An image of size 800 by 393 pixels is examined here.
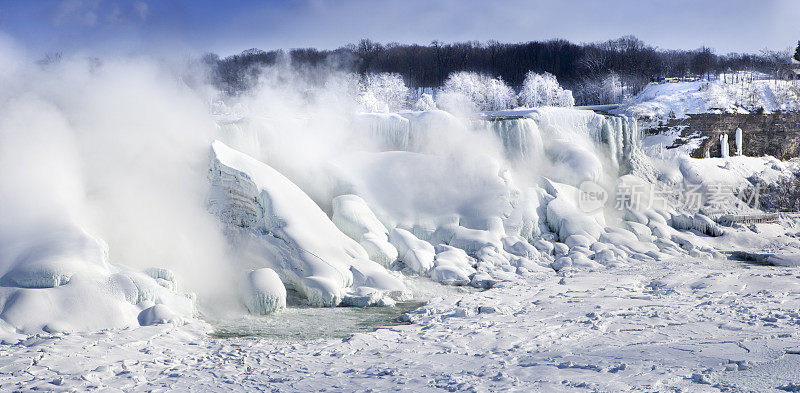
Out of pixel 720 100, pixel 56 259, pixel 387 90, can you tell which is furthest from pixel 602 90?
pixel 56 259

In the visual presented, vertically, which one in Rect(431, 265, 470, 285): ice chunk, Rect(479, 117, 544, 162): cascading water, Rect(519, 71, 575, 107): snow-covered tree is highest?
Rect(519, 71, 575, 107): snow-covered tree

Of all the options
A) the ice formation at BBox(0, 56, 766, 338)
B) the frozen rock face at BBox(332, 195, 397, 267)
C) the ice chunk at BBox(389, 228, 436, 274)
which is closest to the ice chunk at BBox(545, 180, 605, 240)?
the ice formation at BBox(0, 56, 766, 338)

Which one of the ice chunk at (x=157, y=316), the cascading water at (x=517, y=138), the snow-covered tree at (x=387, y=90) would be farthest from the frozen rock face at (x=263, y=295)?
the snow-covered tree at (x=387, y=90)

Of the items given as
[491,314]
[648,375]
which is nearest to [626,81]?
[491,314]

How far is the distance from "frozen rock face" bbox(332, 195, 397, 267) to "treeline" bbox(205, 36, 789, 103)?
25.7 metres

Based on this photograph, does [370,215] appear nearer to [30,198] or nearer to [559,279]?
[559,279]

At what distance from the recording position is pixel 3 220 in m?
8.60

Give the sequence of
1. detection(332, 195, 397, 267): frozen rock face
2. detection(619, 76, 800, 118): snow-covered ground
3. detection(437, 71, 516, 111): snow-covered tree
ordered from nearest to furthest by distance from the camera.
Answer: detection(332, 195, 397, 267): frozen rock face → detection(619, 76, 800, 118): snow-covered ground → detection(437, 71, 516, 111): snow-covered tree

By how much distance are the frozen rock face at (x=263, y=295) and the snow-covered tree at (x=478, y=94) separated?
1000 inches

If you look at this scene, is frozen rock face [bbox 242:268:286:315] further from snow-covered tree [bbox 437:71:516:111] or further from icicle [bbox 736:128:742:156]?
snow-covered tree [bbox 437:71:516:111]

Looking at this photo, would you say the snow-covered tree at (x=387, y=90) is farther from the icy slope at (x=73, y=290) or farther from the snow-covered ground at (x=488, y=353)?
the snow-covered ground at (x=488, y=353)

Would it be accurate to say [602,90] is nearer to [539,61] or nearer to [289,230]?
[539,61]

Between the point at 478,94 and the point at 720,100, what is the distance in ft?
48.7

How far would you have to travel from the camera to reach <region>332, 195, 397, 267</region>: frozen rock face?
36.0 ft
